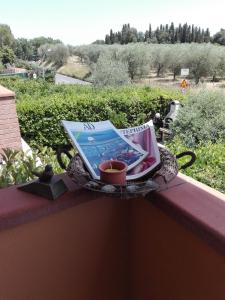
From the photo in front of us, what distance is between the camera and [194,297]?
115 centimetres

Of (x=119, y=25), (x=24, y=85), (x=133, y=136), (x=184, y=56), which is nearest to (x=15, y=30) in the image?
(x=119, y=25)

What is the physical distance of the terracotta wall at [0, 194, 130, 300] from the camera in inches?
45.9

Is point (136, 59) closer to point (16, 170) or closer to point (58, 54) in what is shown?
point (58, 54)

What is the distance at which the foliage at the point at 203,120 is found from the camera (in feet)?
20.0

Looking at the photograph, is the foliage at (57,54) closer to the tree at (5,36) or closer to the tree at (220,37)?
the tree at (5,36)

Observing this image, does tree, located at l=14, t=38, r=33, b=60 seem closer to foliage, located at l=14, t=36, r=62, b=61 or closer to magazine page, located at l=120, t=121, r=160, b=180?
foliage, located at l=14, t=36, r=62, b=61

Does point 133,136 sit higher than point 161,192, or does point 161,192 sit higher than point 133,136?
point 133,136

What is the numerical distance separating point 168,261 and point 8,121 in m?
4.86

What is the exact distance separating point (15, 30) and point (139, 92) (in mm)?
60079

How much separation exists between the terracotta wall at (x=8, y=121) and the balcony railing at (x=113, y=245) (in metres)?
4.44

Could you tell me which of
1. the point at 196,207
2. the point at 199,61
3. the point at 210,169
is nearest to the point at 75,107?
the point at 210,169

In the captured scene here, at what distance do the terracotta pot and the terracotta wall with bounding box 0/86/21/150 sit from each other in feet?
15.0

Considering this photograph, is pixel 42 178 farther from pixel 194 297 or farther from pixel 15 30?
pixel 15 30

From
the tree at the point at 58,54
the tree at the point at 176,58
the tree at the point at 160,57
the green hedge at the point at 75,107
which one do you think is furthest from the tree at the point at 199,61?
the tree at the point at 58,54
